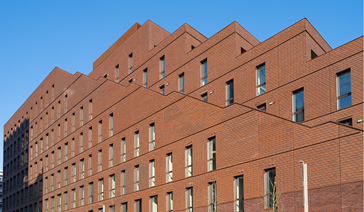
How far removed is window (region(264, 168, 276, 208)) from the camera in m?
22.3

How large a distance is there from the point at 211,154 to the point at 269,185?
5.61m

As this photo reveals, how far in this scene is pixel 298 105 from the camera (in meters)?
26.4

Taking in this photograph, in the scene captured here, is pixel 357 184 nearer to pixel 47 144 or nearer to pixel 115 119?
pixel 115 119

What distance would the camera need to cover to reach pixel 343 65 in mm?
24234

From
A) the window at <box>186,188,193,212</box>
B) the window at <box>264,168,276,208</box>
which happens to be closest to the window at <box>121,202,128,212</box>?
the window at <box>186,188,193,212</box>

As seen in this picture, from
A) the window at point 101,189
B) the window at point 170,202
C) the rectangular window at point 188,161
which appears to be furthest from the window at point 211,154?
the window at point 101,189

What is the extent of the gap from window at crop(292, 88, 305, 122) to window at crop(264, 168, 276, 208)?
16.5 feet

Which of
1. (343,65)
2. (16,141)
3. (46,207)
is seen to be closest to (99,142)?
(46,207)

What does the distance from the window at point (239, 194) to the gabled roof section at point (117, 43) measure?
88.9 ft

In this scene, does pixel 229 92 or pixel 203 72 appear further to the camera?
pixel 203 72

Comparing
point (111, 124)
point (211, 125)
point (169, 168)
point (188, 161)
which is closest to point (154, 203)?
point (169, 168)

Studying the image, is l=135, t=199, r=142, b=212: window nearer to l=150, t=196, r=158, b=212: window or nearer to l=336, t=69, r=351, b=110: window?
l=150, t=196, r=158, b=212: window

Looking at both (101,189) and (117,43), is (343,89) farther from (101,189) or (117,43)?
(117,43)

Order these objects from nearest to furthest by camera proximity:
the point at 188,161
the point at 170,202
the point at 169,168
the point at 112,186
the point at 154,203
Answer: the point at 188,161 → the point at 170,202 → the point at 169,168 → the point at 154,203 → the point at 112,186
